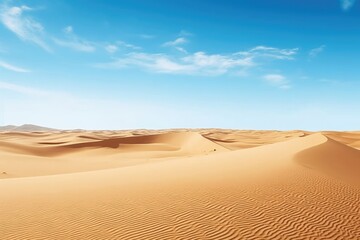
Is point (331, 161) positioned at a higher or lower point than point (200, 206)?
higher

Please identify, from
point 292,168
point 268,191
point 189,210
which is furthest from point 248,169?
point 189,210

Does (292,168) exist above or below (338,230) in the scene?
above

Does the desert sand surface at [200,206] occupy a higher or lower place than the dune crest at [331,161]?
lower

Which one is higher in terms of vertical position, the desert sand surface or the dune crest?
the dune crest

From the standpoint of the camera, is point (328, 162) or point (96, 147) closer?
point (328, 162)

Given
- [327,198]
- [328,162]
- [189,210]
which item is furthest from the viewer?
[328,162]

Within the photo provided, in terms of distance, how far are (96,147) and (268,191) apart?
127 feet

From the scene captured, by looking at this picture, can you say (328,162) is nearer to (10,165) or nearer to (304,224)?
(304,224)

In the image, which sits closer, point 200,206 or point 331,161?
point 200,206

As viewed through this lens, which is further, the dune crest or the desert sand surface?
the dune crest

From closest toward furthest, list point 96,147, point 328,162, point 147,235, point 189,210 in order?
point 147,235 < point 189,210 < point 328,162 < point 96,147

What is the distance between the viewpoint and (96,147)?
45562 millimetres

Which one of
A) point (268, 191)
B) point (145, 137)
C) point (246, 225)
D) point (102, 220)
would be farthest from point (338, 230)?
point (145, 137)

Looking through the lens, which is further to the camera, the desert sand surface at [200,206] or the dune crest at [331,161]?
the dune crest at [331,161]
